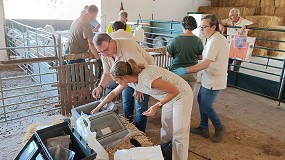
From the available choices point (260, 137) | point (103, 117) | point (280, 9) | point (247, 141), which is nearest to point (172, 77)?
point (103, 117)

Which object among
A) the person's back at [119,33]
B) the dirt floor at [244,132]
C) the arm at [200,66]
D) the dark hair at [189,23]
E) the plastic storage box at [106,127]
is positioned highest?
the dark hair at [189,23]

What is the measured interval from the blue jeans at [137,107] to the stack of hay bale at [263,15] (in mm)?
5835

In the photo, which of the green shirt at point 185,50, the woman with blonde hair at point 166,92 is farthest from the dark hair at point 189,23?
the woman with blonde hair at point 166,92

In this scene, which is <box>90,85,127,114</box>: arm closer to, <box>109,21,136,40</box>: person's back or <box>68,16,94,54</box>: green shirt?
<box>109,21,136,40</box>: person's back

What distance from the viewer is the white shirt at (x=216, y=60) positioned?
236cm

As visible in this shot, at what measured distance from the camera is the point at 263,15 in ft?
27.0

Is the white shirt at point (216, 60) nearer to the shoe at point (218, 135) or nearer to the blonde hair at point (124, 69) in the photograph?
the shoe at point (218, 135)

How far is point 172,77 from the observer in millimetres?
1877

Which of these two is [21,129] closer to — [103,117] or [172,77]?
[103,117]

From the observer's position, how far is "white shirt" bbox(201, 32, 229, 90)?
236 centimetres

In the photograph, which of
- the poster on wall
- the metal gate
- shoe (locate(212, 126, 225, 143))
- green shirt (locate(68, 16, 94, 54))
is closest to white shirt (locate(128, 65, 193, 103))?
shoe (locate(212, 126, 225, 143))

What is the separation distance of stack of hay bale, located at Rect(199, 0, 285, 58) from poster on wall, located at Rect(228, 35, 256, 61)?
3.22 meters

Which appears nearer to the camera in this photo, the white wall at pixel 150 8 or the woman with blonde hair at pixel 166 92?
the woman with blonde hair at pixel 166 92

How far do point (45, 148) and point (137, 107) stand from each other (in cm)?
110
